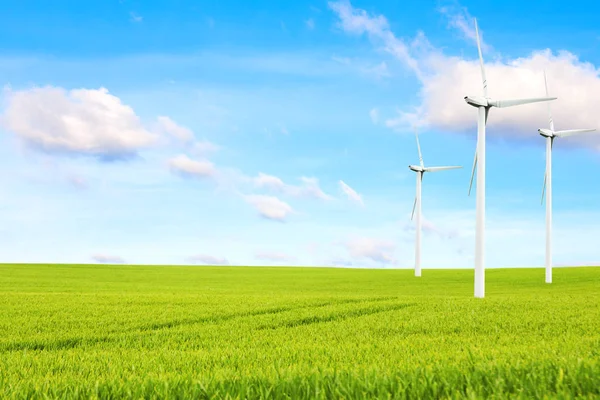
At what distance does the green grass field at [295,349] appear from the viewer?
262 inches

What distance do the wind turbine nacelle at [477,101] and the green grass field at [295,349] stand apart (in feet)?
46.8

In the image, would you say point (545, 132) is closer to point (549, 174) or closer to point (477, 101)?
point (549, 174)

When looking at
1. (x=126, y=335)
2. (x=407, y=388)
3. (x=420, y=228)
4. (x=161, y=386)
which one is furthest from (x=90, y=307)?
(x=420, y=228)

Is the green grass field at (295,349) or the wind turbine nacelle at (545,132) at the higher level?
the wind turbine nacelle at (545,132)

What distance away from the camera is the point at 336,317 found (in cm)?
2220

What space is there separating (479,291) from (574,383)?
101 ft

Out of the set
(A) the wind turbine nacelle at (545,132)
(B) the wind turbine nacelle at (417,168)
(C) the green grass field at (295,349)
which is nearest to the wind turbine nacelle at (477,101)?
(C) the green grass field at (295,349)

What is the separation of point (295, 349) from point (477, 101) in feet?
92.6

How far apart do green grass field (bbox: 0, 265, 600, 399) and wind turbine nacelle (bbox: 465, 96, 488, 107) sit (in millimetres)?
14278

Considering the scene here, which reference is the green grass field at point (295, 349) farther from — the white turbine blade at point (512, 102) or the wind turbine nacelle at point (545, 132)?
the wind turbine nacelle at point (545, 132)

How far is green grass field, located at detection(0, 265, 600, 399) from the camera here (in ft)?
21.9

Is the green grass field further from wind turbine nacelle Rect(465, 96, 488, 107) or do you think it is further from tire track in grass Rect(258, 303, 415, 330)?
wind turbine nacelle Rect(465, 96, 488, 107)

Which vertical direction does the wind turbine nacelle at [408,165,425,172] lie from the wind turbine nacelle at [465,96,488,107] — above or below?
below

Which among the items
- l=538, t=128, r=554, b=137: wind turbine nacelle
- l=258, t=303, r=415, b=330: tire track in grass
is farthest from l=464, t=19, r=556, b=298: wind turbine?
l=538, t=128, r=554, b=137: wind turbine nacelle
